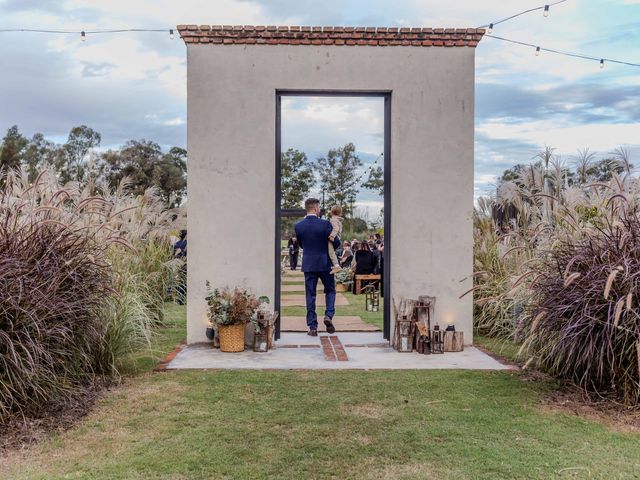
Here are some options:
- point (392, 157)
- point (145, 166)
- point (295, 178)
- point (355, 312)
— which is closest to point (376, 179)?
point (295, 178)

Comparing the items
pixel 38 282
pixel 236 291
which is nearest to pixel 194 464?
pixel 38 282

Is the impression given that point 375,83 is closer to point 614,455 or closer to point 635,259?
point 635,259

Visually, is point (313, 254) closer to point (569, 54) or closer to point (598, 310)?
point (598, 310)

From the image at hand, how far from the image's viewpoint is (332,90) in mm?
6352

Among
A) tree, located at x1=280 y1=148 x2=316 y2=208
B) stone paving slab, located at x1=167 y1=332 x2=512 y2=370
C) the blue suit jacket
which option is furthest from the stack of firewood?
tree, located at x1=280 y1=148 x2=316 y2=208

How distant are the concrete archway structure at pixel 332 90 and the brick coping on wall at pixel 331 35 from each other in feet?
0.04

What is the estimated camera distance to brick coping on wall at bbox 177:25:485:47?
620cm

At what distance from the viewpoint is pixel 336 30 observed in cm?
625

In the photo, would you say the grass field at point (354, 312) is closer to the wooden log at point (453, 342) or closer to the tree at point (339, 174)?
the wooden log at point (453, 342)

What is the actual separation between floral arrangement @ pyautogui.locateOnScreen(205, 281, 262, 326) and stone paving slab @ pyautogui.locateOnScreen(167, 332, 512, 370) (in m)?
0.38

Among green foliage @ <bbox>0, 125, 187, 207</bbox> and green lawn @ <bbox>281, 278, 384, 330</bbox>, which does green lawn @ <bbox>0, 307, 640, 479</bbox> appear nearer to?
green lawn @ <bbox>281, 278, 384, 330</bbox>

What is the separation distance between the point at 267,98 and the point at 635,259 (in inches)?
170

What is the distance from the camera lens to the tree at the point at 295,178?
275 inches

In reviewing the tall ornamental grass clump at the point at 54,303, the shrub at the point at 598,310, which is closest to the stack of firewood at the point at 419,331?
the shrub at the point at 598,310
